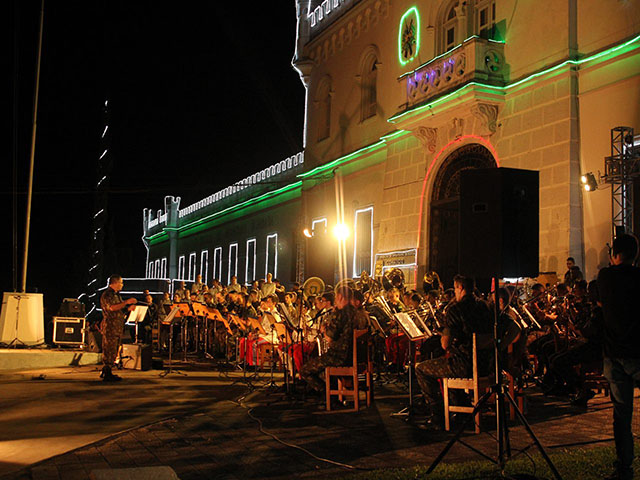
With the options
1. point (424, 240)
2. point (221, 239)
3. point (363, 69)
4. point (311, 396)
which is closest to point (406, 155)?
point (424, 240)

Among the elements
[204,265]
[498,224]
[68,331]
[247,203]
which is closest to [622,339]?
[498,224]

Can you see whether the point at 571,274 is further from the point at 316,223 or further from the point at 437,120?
the point at 316,223

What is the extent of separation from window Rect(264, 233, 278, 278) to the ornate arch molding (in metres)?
13.8

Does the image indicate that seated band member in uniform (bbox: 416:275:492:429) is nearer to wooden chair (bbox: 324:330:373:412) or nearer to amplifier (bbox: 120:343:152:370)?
wooden chair (bbox: 324:330:373:412)

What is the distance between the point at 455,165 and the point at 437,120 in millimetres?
1295

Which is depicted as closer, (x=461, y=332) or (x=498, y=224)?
(x=498, y=224)

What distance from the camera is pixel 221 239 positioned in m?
40.3

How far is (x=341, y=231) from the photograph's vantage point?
24.7 m

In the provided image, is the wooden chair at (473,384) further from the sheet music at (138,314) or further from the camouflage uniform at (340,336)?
the sheet music at (138,314)

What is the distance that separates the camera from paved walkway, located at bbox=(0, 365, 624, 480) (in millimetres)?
6289

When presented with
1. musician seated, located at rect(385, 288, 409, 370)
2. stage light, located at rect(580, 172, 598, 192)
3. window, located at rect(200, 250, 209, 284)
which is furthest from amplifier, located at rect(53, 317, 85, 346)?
window, located at rect(200, 250, 209, 284)

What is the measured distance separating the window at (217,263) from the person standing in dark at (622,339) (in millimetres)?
34952

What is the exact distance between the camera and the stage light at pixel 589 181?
559 inches

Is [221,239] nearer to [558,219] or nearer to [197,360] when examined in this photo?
[197,360]
